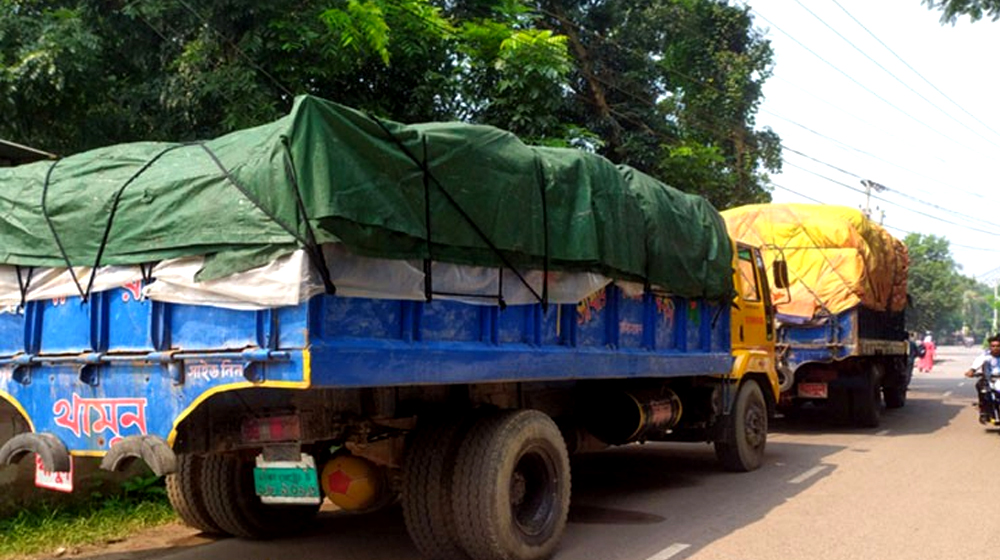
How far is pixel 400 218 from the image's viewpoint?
4574 mm

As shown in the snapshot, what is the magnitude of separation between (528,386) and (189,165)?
8.89ft

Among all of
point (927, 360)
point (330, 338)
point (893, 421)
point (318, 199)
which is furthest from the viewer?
point (927, 360)

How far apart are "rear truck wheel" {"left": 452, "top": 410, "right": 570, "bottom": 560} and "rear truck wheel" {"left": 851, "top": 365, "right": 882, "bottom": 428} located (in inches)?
355

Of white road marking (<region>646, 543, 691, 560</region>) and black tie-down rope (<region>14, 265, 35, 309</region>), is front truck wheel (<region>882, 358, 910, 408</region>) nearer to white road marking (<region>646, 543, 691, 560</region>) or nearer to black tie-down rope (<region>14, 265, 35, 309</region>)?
white road marking (<region>646, 543, 691, 560</region>)

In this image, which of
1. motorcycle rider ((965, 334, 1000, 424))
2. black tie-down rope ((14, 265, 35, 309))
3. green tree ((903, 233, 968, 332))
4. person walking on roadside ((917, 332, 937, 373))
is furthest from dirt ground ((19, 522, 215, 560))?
green tree ((903, 233, 968, 332))

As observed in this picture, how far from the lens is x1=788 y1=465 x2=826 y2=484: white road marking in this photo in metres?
8.68

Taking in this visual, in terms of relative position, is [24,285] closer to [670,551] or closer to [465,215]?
[465,215]

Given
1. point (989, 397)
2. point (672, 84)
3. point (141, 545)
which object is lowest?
point (141, 545)

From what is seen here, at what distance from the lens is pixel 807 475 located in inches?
356

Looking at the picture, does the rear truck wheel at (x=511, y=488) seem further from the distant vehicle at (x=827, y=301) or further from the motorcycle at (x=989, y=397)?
the motorcycle at (x=989, y=397)

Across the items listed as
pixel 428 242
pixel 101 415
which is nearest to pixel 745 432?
pixel 428 242

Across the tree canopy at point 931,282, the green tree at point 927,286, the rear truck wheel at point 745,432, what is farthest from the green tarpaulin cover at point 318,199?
the green tree at point 927,286

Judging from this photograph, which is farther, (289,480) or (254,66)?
(254,66)

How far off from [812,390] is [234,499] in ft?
29.4
